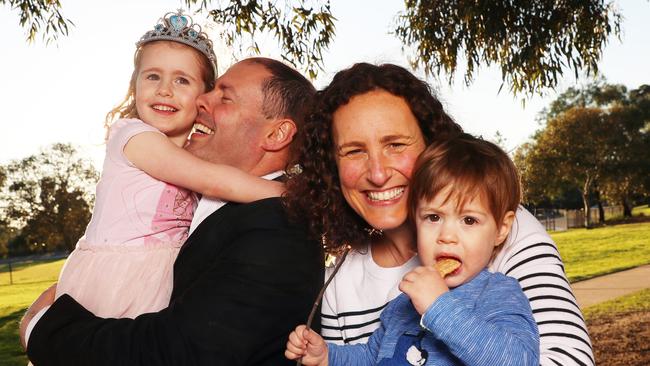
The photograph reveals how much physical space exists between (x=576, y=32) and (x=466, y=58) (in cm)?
117

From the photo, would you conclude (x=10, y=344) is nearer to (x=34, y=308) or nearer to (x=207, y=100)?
(x=34, y=308)

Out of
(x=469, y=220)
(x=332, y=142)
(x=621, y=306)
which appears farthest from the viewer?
(x=621, y=306)

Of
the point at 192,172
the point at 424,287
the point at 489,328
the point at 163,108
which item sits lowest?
the point at 489,328

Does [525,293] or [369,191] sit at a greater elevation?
[369,191]

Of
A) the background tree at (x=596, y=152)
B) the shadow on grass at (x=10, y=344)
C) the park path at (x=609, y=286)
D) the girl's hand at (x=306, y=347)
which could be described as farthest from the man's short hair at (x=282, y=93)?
the background tree at (x=596, y=152)

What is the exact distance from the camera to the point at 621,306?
11.8m

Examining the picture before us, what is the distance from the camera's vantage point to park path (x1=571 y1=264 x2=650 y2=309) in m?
13.0

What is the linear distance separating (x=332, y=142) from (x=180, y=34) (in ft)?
3.93

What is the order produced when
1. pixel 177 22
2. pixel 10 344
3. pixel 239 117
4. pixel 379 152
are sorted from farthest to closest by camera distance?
pixel 10 344, pixel 177 22, pixel 239 117, pixel 379 152

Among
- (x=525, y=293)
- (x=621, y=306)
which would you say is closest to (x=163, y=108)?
(x=525, y=293)

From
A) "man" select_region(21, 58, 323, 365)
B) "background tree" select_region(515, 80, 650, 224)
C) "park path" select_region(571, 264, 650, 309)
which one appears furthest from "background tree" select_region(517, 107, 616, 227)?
"man" select_region(21, 58, 323, 365)

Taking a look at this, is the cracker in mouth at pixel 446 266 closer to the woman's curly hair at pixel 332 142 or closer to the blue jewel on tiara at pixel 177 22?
the woman's curly hair at pixel 332 142

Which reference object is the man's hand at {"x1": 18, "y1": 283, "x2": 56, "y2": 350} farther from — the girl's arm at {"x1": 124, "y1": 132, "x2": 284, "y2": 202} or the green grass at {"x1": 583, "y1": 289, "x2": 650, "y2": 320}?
the green grass at {"x1": 583, "y1": 289, "x2": 650, "y2": 320}

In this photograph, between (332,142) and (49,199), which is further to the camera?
(49,199)
